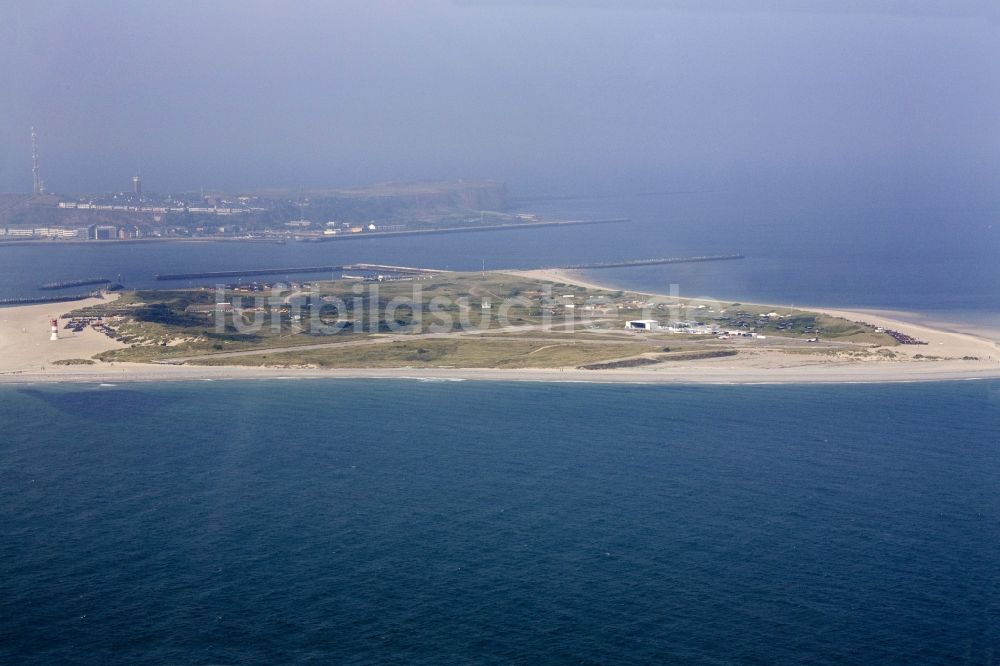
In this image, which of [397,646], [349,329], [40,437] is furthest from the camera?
[349,329]

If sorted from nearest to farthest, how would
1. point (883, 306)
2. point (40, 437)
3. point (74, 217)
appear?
point (40, 437) < point (883, 306) < point (74, 217)

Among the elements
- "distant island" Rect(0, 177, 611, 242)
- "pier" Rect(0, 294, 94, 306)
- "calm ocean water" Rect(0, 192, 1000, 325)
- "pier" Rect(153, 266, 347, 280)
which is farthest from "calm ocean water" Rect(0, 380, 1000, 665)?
"distant island" Rect(0, 177, 611, 242)

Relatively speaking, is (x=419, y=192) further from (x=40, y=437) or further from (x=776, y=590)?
(x=776, y=590)

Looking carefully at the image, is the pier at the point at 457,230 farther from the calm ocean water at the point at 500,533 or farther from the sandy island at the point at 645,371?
the calm ocean water at the point at 500,533

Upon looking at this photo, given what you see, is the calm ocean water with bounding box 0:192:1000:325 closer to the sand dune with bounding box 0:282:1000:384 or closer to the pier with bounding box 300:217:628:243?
the pier with bounding box 300:217:628:243

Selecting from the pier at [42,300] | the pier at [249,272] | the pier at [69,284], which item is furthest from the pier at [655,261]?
the pier at [42,300]

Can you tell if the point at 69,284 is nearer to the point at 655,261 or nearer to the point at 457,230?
the point at 655,261

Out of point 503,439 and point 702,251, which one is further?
point 702,251

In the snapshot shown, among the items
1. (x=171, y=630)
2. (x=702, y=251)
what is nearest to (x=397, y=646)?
(x=171, y=630)
